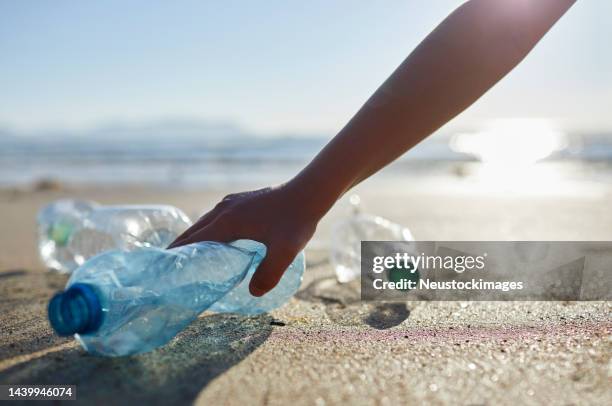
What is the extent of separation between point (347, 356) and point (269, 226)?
32 cm

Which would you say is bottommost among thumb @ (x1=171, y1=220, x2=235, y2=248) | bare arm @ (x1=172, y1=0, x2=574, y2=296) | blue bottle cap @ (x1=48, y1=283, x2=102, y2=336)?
blue bottle cap @ (x1=48, y1=283, x2=102, y2=336)

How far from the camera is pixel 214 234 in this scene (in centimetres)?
123

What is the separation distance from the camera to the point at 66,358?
1.14 m

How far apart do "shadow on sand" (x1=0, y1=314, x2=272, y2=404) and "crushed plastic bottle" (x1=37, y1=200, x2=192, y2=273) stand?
77 cm

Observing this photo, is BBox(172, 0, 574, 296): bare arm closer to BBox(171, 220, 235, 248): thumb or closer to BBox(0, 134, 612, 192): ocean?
BBox(171, 220, 235, 248): thumb

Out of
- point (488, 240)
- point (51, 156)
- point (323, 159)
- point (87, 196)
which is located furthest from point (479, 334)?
point (51, 156)

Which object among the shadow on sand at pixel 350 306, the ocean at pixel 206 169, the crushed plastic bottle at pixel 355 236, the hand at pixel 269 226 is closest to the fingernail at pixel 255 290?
the hand at pixel 269 226

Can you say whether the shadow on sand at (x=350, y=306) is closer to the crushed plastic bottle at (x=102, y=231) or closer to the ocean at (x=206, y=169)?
the crushed plastic bottle at (x=102, y=231)

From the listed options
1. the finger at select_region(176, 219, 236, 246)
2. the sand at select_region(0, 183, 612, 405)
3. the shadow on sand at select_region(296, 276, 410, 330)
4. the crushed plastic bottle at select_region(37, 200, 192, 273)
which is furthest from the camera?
the crushed plastic bottle at select_region(37, 200, 192, 273)

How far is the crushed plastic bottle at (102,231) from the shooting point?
2.02 m

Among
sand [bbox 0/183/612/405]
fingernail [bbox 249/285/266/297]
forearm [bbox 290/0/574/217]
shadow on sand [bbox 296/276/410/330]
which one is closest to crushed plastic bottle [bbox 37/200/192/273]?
sand [bbox 0/183/612/405]

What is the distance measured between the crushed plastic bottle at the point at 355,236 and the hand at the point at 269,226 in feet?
3.61

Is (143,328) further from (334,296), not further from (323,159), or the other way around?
(334,296)

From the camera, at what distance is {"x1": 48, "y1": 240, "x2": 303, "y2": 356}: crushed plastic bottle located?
97cm
